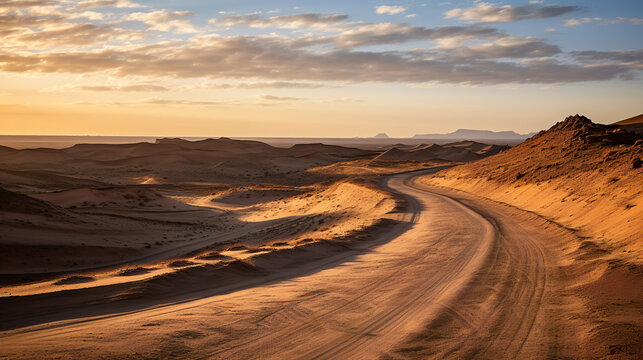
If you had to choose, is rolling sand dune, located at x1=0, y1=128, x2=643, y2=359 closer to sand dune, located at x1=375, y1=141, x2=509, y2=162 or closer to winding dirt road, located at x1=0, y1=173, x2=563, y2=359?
winding dirt road, located at x1=0, y1=173, x2=563, y2=359

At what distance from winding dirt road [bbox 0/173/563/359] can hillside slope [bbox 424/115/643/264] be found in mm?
3867

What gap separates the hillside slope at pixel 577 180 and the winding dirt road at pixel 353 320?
3867 millimetres

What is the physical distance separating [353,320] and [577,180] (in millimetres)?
17709

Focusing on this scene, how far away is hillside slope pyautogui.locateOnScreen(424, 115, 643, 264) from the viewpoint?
13.5 metres

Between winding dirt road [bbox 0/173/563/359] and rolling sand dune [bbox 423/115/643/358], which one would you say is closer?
winding dirt road [bbox 0/173/563/359]

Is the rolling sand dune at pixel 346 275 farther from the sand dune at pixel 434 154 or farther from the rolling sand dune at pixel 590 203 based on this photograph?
the sand dune at pixel 434 154

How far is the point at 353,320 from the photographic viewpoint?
691 centimetres

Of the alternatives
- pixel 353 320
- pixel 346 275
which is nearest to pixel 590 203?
pixel 346 275

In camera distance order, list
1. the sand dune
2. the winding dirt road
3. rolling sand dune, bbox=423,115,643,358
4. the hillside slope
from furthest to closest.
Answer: the sand dune → the hillside slope → rolling sand dune, bbox=423,115,643,358 → the winding dirt road

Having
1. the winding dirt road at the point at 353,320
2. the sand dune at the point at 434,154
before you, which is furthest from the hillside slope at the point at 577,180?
the sand dune at the point at 434,154

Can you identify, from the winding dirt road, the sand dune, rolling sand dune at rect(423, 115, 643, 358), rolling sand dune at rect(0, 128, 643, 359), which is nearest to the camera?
the winding dirt road

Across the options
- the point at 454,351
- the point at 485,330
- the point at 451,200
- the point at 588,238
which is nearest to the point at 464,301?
the point at 485,330

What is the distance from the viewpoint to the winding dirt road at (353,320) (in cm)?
577

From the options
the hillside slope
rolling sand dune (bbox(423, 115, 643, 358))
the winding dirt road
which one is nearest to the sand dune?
the hillside slope
